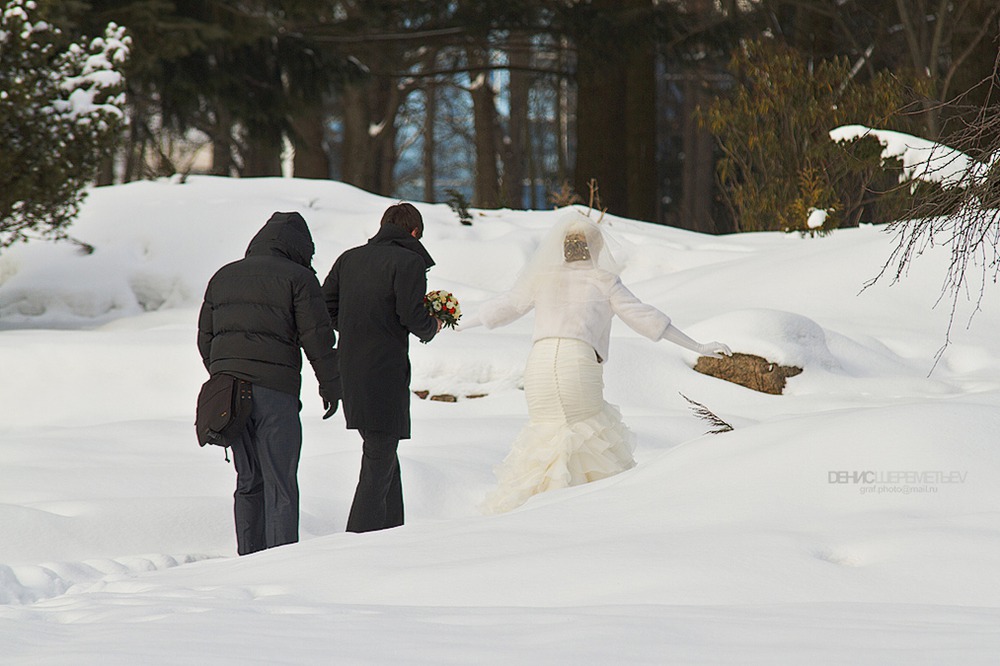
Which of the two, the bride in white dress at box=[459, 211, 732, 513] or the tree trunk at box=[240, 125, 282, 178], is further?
the tree trunk at box=[240, 125, 282, 178]

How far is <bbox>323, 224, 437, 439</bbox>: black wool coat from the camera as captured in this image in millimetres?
5141

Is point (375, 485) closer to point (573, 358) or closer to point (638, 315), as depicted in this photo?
point (573, 358)

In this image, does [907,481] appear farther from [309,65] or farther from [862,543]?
[309,65]

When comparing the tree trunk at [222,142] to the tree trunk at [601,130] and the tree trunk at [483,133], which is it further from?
the tree trunk at [601,130]

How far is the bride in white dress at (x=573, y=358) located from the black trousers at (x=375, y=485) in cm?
55

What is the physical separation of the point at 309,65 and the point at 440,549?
1376 cm

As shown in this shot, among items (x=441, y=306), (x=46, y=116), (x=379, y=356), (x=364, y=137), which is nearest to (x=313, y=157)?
(x=364, y=137)

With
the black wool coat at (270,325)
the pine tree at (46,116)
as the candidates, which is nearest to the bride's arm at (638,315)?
the black wool coat at (270,325)

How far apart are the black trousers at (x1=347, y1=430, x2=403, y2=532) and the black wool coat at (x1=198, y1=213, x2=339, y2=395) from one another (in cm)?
42

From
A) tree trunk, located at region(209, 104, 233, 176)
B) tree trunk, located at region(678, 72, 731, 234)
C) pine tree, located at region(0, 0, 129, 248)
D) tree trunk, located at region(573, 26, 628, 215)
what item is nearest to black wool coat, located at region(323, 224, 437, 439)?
pine tree, located at region(0, 0, 129, 248)

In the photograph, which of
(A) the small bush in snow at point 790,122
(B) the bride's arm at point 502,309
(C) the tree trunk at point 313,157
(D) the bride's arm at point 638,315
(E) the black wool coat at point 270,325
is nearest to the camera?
(E) the black wool coat at point 270,325

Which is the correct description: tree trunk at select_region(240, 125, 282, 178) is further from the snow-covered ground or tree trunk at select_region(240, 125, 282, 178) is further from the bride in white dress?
the bride in white dress

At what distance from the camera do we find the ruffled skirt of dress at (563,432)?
534 cm

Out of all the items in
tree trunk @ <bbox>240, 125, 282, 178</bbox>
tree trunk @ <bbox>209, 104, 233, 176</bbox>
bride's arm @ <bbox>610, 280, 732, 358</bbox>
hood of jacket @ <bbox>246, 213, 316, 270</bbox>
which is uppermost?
tree trunk @ <bbox>209, 104, 233, 176</bbox>
